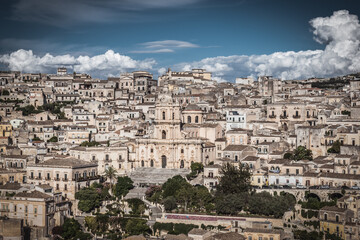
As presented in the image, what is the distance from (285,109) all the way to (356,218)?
2781 cm

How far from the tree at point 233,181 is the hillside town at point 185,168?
0.44 ft

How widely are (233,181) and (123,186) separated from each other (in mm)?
13186

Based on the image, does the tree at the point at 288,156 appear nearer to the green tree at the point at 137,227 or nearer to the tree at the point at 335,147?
the tree at the point at 335,147

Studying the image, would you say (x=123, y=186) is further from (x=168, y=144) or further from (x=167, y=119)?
(x=167, y=119)

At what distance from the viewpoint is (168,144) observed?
251 ft

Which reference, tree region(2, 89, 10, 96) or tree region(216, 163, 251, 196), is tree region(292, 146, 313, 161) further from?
tree region(2, 89, 10, 96)

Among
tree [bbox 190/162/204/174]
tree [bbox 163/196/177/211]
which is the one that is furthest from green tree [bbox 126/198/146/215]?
tree [bbox 190/162/204/174]

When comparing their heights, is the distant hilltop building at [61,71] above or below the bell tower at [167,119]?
above

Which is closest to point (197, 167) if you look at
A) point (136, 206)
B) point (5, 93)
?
point (136, 206)

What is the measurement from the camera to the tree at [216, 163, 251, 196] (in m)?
60.9

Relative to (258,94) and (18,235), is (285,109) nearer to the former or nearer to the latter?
(258,94)

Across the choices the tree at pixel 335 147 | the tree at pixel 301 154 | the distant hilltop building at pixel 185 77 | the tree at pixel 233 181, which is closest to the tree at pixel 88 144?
the tree at pixel 233 181

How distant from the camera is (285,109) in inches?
3159

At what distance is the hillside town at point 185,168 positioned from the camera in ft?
187
